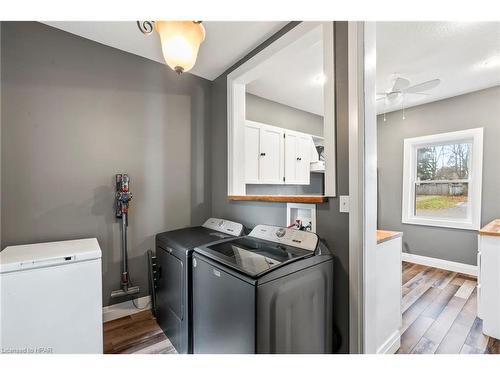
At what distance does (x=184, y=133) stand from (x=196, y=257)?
1432 mm

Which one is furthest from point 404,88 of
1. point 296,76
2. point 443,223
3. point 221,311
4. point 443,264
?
point 221,311

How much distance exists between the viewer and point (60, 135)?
1.68 metres

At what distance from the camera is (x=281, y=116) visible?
3252 millimetres

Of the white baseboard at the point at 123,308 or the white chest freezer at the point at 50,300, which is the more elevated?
the white chest freezer at the point at 50,300

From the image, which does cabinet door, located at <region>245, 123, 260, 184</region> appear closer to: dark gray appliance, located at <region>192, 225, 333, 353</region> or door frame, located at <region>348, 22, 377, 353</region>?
dark gray appliance, located at <region>192, 225, 333, 353</region>

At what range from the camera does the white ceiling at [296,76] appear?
1612mm

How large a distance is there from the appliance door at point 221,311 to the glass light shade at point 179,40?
1.10 metres

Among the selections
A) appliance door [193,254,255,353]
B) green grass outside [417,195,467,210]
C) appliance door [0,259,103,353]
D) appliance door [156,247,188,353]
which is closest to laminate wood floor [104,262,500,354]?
appliance door [156,247,188,353]

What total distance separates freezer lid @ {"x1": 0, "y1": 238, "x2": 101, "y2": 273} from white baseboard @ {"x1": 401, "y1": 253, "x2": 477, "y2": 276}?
4.35 m

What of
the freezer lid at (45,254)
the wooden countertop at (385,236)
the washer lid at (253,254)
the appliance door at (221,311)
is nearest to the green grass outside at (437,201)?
the wooden countertop at (385,236)

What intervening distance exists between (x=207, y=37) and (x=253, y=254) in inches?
69.6

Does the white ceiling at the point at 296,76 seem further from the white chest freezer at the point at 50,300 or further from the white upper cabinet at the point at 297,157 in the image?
the white chest freezer at the point at 50,300

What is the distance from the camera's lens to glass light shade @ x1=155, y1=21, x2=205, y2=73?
982 millimetres
